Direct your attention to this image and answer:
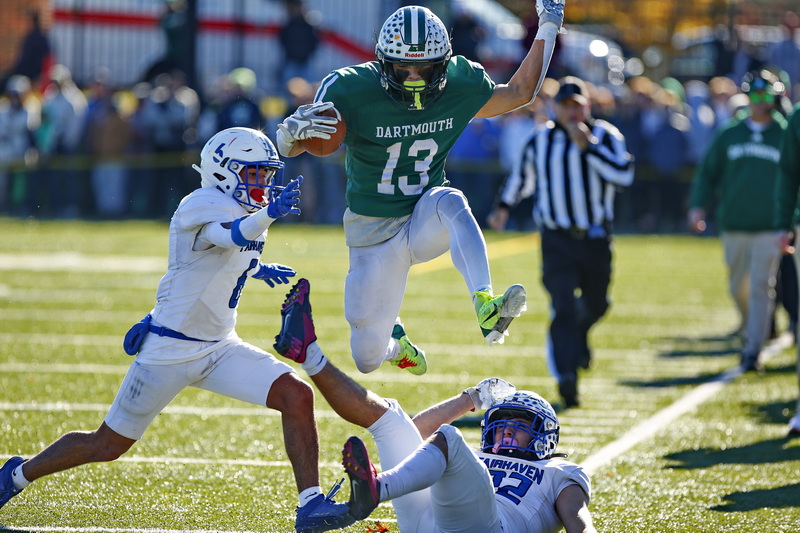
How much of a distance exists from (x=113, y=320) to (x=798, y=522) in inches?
276

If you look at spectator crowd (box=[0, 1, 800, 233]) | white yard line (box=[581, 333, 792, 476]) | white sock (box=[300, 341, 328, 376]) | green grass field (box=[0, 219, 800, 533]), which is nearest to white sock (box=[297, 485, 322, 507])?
green grass field (box=[0, 219, 800, 533])

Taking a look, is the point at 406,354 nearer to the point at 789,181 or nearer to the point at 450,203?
the point at 450,203

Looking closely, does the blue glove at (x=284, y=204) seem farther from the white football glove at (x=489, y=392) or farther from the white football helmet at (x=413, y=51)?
the white football glove at (x=489, y=392)

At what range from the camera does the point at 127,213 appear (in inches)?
787

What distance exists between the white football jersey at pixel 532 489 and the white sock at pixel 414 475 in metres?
0.37

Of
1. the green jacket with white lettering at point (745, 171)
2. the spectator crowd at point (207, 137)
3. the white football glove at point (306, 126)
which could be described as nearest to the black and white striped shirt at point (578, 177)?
the green jacket with white lettering at point (745, 171)

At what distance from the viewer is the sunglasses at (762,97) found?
29.8ft

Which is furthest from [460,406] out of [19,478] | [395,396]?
[395,396]

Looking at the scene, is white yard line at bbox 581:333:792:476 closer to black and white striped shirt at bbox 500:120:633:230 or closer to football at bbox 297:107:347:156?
black and white striped shirt at bbox 500:120:633:230

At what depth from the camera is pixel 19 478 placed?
206 inches

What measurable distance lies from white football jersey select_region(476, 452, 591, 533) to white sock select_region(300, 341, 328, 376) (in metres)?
0.81

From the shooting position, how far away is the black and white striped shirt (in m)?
8.32

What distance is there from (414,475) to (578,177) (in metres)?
4.37

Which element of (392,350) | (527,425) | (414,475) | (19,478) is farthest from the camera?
(392,350)
